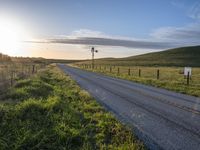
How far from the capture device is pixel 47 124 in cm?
846

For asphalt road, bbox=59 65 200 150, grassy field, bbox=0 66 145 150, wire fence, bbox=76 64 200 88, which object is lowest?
wire fence, bbox=76 64 200 88

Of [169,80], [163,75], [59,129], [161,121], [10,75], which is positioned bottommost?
[163,75]

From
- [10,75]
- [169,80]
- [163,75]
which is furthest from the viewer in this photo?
[163,75]

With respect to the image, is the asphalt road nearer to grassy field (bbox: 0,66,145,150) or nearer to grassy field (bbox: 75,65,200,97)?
grassy field (bbox: 0,66,145,150)

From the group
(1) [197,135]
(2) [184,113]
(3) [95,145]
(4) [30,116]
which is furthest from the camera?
(2) [184,113]

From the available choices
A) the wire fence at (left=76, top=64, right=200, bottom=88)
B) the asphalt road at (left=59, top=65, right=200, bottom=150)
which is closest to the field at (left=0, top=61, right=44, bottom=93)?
→ the asphalt road at (left=59, top=65, right=200, bottom=150)

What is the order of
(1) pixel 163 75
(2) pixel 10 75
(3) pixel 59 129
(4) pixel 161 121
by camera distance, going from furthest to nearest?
(1) pixel 163 75 < (2) pixel 10 75 < (4) pixel 161 121 < (3) pixel 59 129

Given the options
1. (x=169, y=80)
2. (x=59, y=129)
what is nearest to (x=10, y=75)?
Answer: (x=169, y=80)

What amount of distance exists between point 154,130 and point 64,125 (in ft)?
8.50

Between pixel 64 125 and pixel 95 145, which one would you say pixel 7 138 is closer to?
pixel 64 125

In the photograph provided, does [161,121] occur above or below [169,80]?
above

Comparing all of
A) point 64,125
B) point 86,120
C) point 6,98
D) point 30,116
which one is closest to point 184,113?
point 86,120

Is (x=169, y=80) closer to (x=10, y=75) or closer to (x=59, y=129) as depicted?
(x=10, y=75)

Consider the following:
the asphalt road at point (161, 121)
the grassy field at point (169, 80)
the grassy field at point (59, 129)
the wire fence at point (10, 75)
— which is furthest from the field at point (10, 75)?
the grassy field at point (169, 80)
